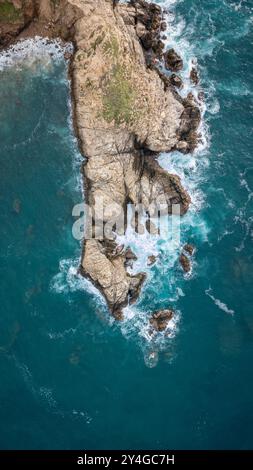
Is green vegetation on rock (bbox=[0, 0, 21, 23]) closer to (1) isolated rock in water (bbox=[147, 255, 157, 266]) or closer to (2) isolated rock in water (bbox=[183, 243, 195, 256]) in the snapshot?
(1) isolated rock in water (bbox=[147, 255, 157, 266])

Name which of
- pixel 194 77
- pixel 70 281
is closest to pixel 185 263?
pixel 70 281

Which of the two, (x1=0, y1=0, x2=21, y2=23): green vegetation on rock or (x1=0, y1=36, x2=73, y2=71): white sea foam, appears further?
(x1=0, y1=36, x2=73, y2=71): white sea foam

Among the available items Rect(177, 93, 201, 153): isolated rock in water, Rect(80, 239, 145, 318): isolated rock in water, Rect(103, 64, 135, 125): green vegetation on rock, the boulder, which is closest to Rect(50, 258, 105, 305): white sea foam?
Rect(80, 239, 145, 318): isolated rock in water

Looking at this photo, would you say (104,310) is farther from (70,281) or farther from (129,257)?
(129,257)

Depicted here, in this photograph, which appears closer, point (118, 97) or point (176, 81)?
point (118, 97)

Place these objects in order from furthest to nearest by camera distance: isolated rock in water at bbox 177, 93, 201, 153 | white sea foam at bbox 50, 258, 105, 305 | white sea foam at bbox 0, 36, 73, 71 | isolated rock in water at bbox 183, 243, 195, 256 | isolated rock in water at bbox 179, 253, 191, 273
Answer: isolated rock in water at bbox 177, 93, 201, 153 < isolated rock in water at bbox 183, 243, 195, 256 < isolated rock in water at bbox 179, 253, 191, 273 < white sea foam at bbox 0, 36, 73, 71 < white sea foam at bbox 50, 258, 105, 305

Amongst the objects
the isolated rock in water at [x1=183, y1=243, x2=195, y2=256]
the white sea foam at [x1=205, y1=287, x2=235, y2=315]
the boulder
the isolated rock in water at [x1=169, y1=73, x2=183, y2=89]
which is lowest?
the boulder
